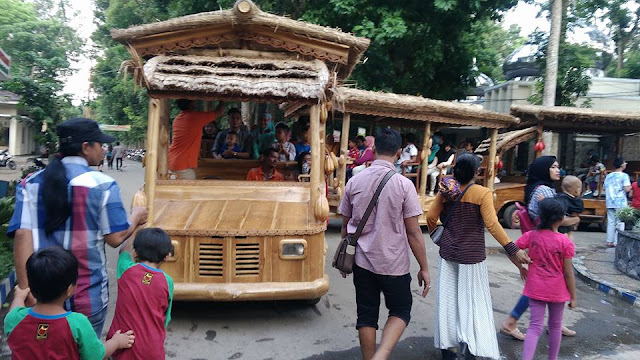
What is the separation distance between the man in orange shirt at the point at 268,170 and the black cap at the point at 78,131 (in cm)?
369

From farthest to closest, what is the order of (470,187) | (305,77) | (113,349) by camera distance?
(305,77)
(470,187)
(113,349)

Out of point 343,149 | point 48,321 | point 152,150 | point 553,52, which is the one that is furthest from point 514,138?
point 48,321

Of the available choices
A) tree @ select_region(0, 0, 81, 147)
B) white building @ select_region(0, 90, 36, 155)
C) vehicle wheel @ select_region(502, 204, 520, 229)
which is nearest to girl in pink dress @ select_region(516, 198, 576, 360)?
vehicle wheel @ select_region(502, 204, 520, 229)

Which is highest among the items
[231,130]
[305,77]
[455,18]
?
[455,18]

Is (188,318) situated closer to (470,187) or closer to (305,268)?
(305,268)

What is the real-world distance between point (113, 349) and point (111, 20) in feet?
86.2

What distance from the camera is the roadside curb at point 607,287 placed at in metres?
6.36

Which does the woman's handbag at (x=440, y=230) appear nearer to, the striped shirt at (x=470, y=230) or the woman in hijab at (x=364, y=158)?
the striped shirt at (x=470, y=230)

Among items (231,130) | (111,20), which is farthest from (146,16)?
(231,130)

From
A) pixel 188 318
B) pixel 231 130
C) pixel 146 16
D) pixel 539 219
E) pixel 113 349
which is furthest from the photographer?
pixel 146 16

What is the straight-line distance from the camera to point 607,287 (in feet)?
22.5

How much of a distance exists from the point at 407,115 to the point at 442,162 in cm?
221

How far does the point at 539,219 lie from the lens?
165 inches

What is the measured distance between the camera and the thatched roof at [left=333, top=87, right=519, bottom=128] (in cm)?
1000
